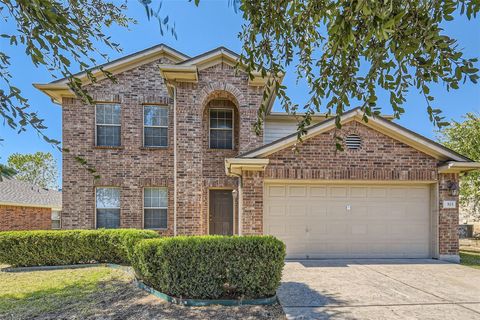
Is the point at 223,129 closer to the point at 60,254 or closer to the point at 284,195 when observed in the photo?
the point at 284,195

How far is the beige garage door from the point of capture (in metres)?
8.91

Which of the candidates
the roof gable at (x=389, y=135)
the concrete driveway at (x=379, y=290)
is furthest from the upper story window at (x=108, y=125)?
the concrete driveway at (x=379, y=290)

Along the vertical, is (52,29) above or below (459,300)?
above

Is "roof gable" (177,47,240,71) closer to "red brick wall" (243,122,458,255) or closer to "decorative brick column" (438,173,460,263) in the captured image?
"red brick wall" (243,122,458,255)

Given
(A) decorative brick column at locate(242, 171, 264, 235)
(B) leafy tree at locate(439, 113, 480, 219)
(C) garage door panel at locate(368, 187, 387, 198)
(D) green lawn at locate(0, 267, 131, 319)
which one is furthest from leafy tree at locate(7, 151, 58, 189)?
(B) leafy tree at locate(439, 113, 480, 219)

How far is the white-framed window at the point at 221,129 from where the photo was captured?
11.4 metres

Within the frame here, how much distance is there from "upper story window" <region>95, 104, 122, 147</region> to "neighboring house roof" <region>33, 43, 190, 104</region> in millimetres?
1217

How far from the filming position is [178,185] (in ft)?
34.4

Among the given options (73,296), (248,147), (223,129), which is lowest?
(73,296)

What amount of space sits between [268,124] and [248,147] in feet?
7.00

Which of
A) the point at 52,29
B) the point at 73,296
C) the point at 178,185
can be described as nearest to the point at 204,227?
the point at 178,185

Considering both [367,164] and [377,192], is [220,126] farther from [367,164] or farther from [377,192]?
[377,192]

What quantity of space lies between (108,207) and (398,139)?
34.4 feet

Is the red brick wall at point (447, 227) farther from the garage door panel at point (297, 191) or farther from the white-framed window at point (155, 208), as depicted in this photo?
the white-framed window at point (155, 208)
